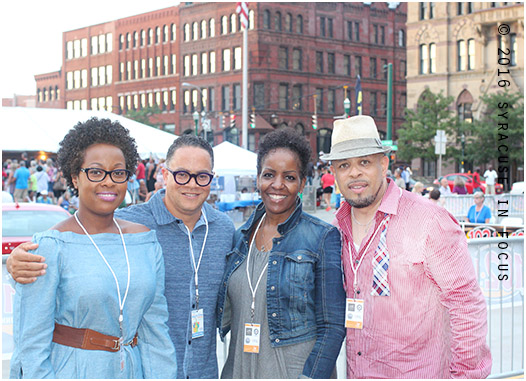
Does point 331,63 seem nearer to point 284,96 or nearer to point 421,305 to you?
point 284,96

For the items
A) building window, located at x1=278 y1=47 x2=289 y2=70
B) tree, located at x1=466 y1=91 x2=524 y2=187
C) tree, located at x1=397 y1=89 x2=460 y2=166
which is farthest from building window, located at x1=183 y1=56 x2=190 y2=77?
tree, located at x1=466 y1=91 x2=524 y2=187

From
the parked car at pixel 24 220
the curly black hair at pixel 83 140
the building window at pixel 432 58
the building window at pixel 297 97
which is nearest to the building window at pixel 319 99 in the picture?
the building window at pixel 297 97

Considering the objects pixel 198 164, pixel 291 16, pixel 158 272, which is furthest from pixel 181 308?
pixel 291 16

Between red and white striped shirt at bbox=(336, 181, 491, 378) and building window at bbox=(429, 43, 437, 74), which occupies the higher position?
building window at bbox=(429, 43, 437, 74)

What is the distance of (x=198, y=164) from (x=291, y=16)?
56.9 metres

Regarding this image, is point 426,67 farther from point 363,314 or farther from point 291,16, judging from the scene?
point 363,314

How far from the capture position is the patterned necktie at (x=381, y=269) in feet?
11.9

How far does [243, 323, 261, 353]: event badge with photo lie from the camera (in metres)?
3.59

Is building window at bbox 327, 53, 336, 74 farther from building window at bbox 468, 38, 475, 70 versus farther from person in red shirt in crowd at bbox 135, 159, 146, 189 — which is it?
person in red shirt in crowd at bbox 135, 159, 146, 189

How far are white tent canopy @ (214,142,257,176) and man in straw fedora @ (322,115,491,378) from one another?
57.6 ft

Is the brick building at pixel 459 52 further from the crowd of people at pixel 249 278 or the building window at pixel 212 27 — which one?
the crowd of people at pixel 249 278

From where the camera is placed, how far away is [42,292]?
9.71ft

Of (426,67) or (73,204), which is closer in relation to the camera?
(73,204)

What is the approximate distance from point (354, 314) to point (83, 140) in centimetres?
174
